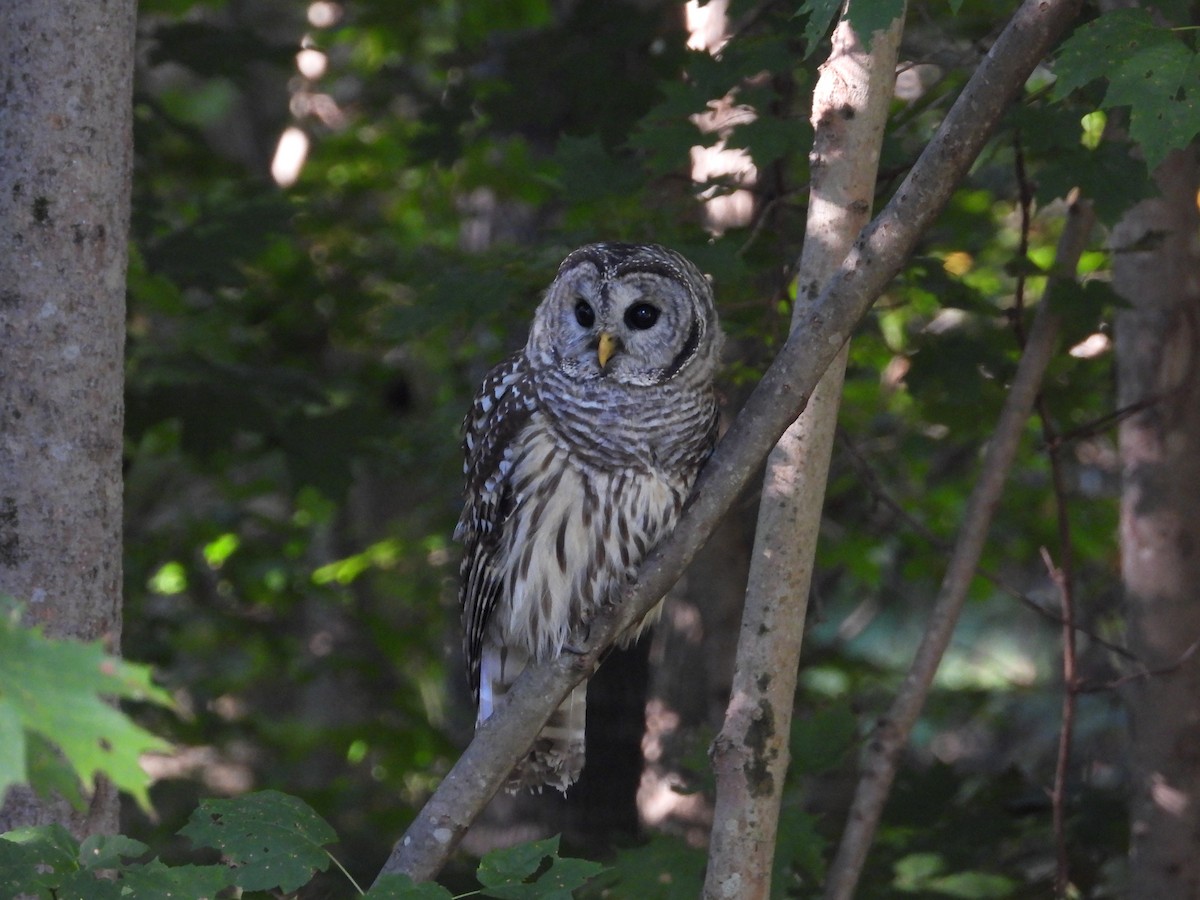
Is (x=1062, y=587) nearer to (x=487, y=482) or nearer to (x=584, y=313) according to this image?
(x=584, y=313)

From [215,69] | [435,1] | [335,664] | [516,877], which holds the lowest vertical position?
[335,664]

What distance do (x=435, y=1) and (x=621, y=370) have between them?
3.56 meters

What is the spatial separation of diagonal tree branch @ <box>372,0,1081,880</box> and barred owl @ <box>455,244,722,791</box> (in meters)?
1.07

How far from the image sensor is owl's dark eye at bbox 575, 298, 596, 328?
3.63m

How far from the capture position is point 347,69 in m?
8.26

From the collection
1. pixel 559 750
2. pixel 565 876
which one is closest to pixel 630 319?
pixel 559 750

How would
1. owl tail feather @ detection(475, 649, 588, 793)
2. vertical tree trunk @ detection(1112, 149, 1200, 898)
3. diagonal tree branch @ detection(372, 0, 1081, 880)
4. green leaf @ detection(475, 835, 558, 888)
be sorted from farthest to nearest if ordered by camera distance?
owl tail feather @ detection(475, 649, 588, 793)
vertical tree trunk @ detection(1112, 149, 1200, 898)
diagonal tree branch @ detection(372, 0, 1081, 880)
green leaf @ detection(475, 835, 558, 888)

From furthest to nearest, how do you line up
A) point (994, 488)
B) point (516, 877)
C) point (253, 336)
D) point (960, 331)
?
point (253, 336) → point (960, 331) → point (994, 488) → point (516, 877)

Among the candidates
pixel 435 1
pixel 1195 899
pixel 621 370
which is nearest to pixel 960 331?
Result: pixel 621 370

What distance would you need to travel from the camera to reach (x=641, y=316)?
3.60 meters

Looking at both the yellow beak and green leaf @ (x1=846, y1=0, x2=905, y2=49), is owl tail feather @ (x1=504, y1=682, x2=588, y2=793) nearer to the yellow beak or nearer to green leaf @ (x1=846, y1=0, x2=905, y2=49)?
the yellow beak

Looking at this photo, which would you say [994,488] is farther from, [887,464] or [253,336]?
[253,336]

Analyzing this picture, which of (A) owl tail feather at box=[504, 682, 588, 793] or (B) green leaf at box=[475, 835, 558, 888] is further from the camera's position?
(A) owl tail feather at box=[504, 682, 588, 793]

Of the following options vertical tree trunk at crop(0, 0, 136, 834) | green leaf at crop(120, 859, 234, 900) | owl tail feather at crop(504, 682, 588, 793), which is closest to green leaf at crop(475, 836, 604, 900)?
green leaf at crop(120, 859, 234, 900)
